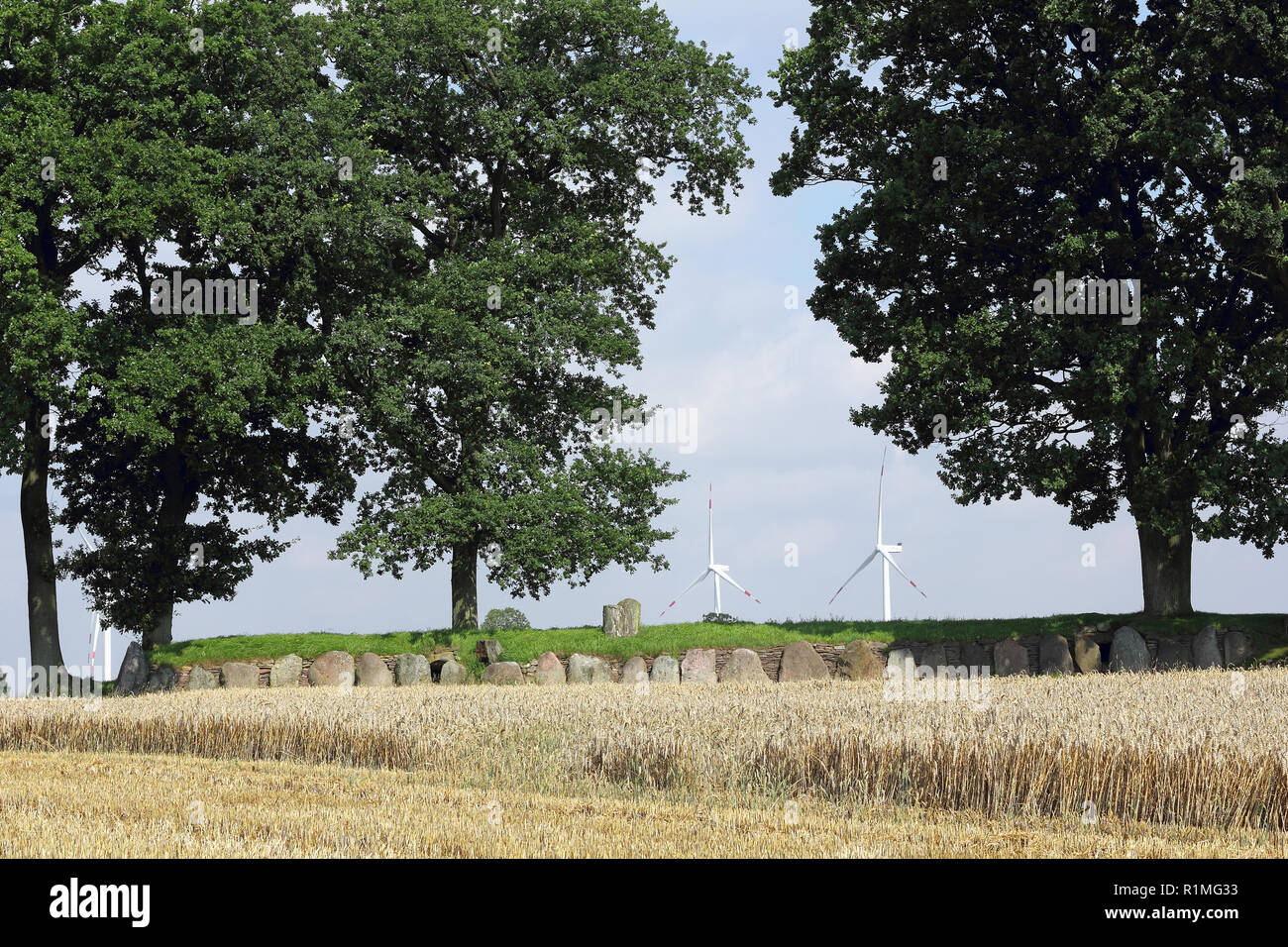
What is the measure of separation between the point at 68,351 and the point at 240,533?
7.44m

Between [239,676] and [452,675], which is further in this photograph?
[239,676]

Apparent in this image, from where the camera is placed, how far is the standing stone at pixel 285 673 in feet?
109

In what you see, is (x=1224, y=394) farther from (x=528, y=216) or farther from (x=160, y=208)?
(x=160, y=208)

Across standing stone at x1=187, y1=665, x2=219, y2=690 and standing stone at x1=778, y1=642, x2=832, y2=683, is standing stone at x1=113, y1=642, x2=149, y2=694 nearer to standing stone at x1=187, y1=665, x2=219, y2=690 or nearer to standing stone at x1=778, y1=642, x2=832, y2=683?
standing stone at x1=187, y1=665, x2=219, y2=690

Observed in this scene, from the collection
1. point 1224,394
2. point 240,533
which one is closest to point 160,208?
point 240,533

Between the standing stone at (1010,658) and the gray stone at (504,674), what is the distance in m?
12.9

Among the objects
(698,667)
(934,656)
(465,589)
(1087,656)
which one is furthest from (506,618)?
(1087,656)

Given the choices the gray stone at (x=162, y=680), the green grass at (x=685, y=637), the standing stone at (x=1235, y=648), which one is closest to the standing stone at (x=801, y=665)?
the green grass at (x=685, y=637)

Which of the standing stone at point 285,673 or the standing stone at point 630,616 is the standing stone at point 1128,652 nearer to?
the standing stone at point 630,616

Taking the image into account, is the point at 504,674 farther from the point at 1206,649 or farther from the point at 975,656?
the point at 1206,649

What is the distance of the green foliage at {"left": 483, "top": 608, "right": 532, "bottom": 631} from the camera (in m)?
49.2

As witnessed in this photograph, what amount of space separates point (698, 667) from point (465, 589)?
8.39 m

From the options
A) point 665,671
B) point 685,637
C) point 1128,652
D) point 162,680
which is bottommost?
point 162,680

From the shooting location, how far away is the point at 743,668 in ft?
103
